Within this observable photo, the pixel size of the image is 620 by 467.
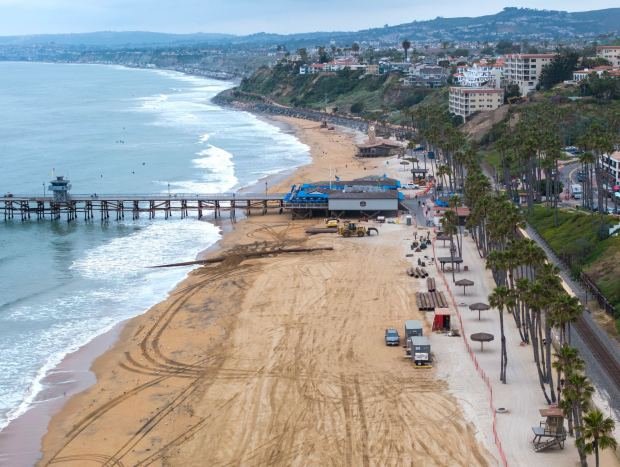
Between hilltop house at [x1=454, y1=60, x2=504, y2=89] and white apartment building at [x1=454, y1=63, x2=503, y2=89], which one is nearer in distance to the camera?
hilltop house at [x1=454, y1=60, x2=504, y2=89]

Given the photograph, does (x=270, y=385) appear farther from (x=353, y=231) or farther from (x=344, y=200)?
(x=344, y=200)

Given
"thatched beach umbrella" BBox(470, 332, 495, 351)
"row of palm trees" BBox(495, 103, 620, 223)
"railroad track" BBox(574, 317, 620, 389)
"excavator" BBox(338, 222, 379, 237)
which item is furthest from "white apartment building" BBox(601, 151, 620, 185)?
"thatched beach umbrella" BBox(470, 332, 495, 351)

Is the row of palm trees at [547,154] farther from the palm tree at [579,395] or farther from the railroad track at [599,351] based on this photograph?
the palm tree at [579,395]

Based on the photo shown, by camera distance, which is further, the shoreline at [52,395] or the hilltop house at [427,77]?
the hilltop house at [427,77]

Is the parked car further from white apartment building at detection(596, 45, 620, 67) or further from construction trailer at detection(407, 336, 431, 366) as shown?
white apartment building at detection(596, 45, 620, 67)

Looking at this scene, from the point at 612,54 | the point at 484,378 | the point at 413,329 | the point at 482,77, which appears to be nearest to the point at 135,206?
the point at 413,329

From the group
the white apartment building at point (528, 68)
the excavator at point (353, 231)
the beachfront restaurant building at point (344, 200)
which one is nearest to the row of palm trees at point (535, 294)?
the beachfront restaurant building at point (344, 200)
